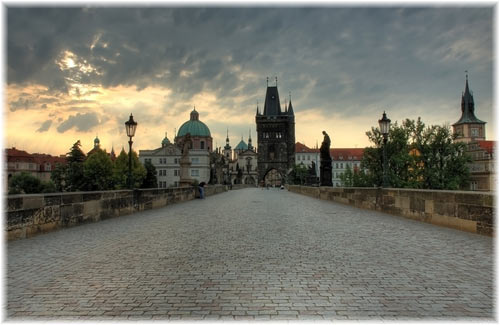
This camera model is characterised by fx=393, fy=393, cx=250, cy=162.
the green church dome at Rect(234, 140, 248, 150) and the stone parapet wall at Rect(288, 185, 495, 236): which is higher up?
the green church dome at Rect(234, 140, 248, 150)

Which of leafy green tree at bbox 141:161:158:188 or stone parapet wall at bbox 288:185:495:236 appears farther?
leafy green tree at bbox 141:161:158:188

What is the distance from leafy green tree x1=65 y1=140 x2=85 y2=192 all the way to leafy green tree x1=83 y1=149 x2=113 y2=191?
0.74 metres

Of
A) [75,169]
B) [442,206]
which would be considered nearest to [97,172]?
[75,169]

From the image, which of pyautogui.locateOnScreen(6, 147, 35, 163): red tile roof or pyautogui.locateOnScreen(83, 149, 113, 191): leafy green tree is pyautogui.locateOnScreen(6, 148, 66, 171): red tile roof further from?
pyautogui.locateOnScreen(83, 149, 113, 191): leafy green tree

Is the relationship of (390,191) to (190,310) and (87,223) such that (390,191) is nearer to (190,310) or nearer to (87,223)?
(87,223)

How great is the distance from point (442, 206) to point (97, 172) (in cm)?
6189

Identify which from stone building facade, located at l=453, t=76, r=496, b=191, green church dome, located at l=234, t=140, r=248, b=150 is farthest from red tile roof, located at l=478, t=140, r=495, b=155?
green church dome, located at l=234, t=140, r=248, b=150

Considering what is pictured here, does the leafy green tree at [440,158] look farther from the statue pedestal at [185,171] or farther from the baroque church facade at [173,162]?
the baroque church facade at [173,162]

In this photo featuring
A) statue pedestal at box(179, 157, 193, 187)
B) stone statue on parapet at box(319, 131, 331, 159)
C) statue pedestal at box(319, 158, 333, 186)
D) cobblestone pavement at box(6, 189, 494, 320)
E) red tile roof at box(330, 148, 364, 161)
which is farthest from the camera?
red tile roof at box(330, 148, 364, 161)

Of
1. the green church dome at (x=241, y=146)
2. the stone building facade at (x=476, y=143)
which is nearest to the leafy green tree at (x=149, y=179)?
the stone building facade at (x=476, y=143)

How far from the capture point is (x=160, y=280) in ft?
14.6

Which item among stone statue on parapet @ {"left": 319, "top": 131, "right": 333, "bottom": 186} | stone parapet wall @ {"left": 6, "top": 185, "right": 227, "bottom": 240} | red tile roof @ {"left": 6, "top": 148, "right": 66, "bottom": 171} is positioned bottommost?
stone parapet wall @ {"left": 6, "top": 185, "right": 227, "bottom": 240}

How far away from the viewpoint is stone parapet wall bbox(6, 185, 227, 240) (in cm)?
740

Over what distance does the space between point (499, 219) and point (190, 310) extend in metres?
6.16
